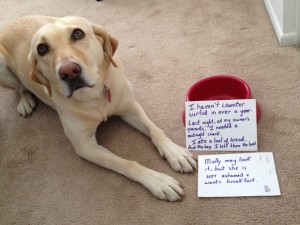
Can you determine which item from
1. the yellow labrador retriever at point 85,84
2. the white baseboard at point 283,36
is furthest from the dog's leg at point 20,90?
the white baseboard at point 283,36

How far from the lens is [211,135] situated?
5.46ft

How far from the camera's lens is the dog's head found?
4.63 feet

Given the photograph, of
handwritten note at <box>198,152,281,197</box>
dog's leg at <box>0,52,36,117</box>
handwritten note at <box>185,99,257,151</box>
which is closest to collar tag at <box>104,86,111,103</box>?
handwritten note at <box>185,99,257,151</box>

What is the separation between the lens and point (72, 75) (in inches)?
55.6

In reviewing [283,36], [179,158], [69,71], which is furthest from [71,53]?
[283,36]

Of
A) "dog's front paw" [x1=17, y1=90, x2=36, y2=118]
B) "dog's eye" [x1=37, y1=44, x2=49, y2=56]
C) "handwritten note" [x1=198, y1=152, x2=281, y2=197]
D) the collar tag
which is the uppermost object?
"dog's eye" [x1=37, y1=44, x2=49, y2=56]

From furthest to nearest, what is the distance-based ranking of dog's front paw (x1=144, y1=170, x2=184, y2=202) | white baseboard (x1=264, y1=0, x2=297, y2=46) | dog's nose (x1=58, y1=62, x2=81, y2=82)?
1. white baseboard (x1=264, y1=0, x2=297, y2=46)
2. dog's front paw (x1=144, y1=170, x2=184, y2=202)
3. dog's nose (x1=58, y1=62, x2=81, y2=82)

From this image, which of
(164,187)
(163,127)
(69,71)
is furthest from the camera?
(163,127)

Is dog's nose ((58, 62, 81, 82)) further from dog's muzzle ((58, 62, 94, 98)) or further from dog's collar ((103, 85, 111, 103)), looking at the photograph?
dog's collar ((103, 85, 111, 103))

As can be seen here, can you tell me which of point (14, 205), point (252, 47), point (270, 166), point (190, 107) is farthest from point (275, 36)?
point (14, 205)

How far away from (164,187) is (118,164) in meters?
0.24

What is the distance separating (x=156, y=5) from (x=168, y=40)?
462mm

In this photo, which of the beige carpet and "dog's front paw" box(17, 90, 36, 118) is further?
"dog's front paw" box(17, 90, 36, 118)

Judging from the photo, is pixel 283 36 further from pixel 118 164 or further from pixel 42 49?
pixel 42 49
